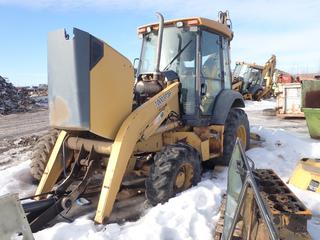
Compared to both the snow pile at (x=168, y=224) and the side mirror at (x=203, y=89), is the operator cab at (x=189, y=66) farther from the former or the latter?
the snow pile at (x=168, y=224)

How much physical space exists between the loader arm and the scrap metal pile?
17.0 m

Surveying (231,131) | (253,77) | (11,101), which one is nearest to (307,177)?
(231,131)

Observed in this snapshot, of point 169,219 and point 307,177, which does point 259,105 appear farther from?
point 169,219

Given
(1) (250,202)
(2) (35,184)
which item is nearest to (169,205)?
(1) (250,202)

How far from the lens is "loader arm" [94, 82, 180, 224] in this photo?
431 centimetres

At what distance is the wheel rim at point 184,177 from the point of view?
4.92m

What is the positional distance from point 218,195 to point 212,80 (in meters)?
2.25

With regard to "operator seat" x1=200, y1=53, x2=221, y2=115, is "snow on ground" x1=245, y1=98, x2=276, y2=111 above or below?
below

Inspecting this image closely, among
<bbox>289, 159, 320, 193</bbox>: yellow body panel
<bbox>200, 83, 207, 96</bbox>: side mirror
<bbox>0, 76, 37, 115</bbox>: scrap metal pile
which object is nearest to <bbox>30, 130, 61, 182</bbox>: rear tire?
<bbox>200, 83, 207, 96</bbox>: side mirror

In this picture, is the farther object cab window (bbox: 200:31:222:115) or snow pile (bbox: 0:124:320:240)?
cab window (bbox: 200:31:222:115)

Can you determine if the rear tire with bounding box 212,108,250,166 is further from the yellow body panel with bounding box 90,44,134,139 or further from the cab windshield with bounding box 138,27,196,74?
the yellow body panel with bounding box 90,44,134,139

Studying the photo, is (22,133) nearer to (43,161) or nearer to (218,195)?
(43,161)

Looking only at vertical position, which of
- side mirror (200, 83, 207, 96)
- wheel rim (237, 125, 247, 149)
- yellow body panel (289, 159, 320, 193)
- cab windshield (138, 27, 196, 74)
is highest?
cab windshield (138, 27, 196, 74)

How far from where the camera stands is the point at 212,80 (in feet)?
21.5
